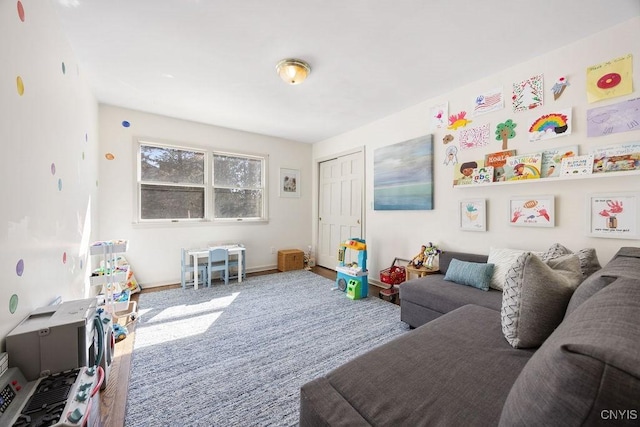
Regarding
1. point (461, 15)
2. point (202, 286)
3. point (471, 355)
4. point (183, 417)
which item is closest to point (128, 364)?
point (183, 417)

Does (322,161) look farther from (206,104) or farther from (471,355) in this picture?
(471,355)

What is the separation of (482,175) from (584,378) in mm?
2375

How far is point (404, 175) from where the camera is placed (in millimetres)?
3234

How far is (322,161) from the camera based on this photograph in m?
4.84

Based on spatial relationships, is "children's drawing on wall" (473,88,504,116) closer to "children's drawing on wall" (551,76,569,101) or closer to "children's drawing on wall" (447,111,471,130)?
"children's drawing on wall" (447,111,471,130)

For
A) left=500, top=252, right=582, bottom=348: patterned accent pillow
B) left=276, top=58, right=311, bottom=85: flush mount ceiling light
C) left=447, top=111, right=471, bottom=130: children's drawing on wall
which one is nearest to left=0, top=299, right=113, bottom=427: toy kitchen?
left=500, top=252, right=582, bottom=348: patterned accent pillow

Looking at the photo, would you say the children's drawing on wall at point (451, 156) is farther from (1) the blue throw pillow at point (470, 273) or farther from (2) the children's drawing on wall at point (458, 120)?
(1) the blue throw pillow at point (470, 273)

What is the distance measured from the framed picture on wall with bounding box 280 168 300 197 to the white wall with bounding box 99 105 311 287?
10cm

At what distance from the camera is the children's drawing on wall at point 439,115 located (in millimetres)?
2814

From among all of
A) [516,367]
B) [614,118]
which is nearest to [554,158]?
[614,118]

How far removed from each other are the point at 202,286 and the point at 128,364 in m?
1.79

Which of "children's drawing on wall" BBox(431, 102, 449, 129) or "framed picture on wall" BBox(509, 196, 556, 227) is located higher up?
"children's drawing on wall" BBox(431, 102, 449, 129)

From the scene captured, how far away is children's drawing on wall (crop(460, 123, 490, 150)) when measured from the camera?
8.17 ft

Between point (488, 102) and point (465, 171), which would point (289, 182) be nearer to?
point (465, 171)
